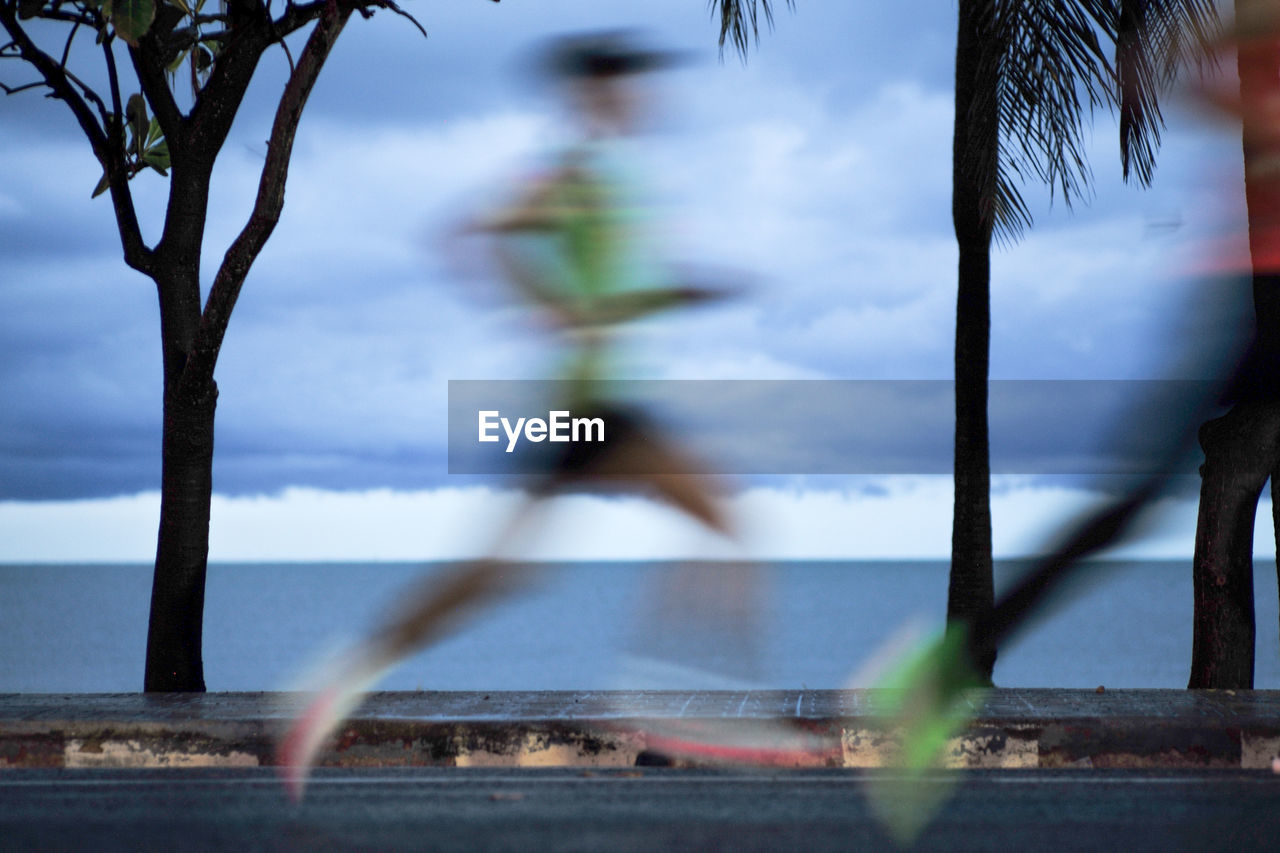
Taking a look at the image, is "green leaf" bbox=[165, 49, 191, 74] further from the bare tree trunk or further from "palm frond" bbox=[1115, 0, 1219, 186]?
"palm frond" bbox=[1115, 0, 1219, 186]

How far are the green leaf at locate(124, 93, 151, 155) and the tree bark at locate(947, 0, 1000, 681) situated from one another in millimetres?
6074

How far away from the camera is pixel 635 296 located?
36.9ft

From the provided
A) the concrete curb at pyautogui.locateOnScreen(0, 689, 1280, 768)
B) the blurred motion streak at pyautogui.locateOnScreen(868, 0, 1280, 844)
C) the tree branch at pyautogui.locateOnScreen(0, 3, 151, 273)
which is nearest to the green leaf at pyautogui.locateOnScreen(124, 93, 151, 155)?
the tree branch at pyautogui.locateOnScreen(0, 3, 151, 273)

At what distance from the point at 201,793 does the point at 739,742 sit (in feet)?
8.64

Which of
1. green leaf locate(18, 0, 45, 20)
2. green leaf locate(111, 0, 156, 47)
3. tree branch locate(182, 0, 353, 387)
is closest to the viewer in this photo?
green leaf locate(111, 0, 156, 47)

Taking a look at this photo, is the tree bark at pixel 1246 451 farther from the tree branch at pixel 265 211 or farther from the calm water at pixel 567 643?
the tree branch at pixel 265 211

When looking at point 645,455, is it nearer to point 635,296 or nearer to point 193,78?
point 635,296

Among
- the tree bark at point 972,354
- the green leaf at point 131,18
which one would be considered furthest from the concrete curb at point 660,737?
the green leaf at point 131,18

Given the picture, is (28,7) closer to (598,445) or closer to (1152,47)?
(598,445)

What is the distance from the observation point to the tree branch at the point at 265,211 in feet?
28.0

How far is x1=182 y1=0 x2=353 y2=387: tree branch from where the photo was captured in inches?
336

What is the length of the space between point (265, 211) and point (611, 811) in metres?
4.96

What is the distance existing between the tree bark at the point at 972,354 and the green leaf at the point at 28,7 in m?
6.76

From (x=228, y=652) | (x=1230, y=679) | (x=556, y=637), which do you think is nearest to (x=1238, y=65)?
(x=1230, y=679)
